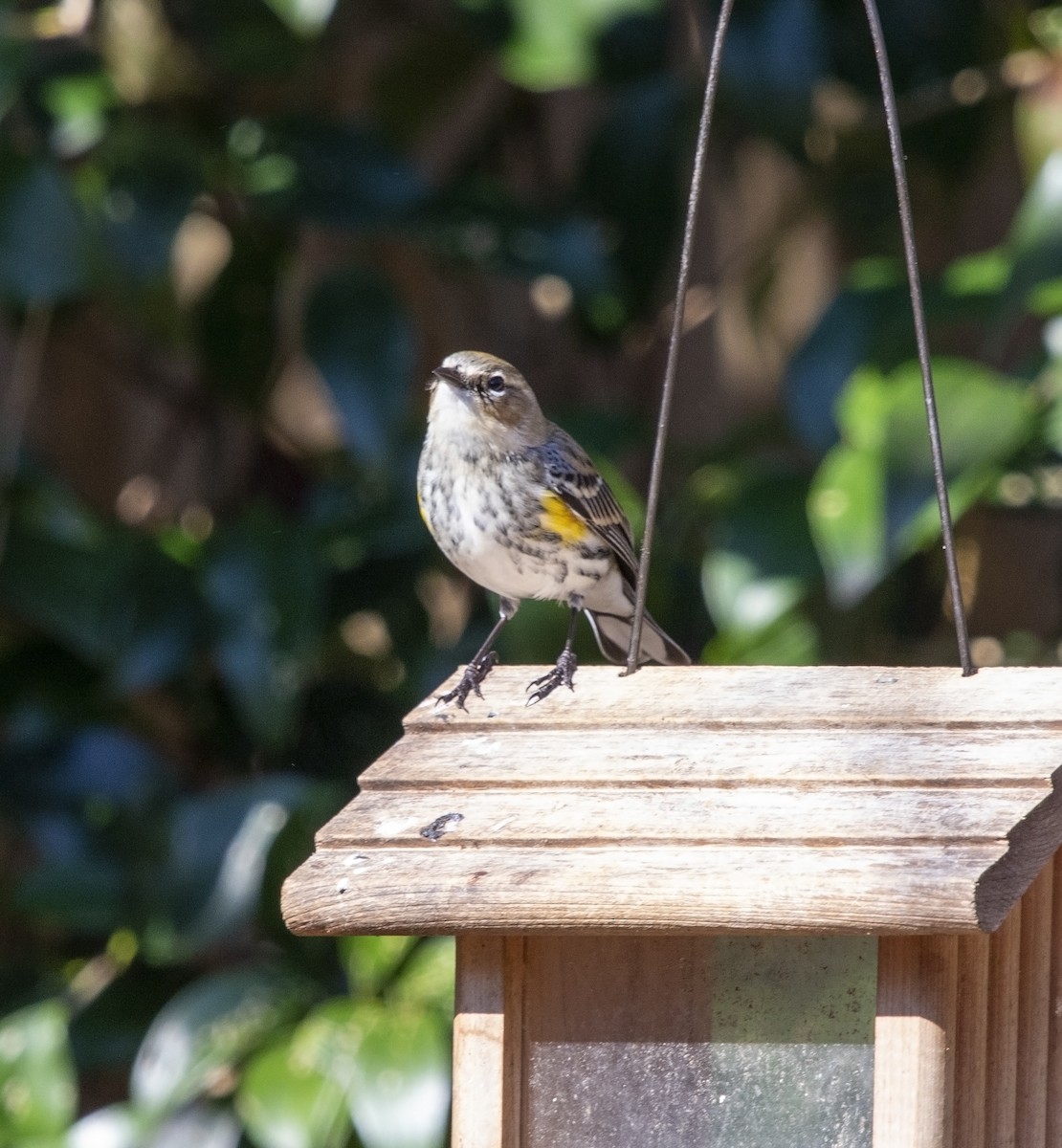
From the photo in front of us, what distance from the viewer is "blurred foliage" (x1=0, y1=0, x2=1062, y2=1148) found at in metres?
2.77

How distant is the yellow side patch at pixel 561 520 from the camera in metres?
2.39

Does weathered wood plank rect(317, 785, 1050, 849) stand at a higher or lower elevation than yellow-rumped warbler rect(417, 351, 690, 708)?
lower

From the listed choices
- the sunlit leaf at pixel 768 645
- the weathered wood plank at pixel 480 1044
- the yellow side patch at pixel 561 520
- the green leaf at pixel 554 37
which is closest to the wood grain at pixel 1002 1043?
the weathered wood plank at pixel 480 1044

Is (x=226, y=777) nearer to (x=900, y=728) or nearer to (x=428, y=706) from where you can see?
(x=428, y=706)

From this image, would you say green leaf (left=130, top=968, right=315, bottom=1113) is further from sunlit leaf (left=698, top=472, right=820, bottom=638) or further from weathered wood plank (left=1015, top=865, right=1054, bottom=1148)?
weathered wood plank (left=1015, top=865, right=1054, bottom=1148)

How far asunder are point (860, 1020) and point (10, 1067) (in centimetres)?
204

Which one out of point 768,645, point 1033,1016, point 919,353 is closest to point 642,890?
point 1033,1016

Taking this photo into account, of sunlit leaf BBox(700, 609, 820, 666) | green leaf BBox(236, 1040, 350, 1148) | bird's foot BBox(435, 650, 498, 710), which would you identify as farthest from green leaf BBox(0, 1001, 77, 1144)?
bird's foot BBox(435, 650, 498, 710)

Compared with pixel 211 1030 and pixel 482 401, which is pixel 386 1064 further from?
pixel 482 401

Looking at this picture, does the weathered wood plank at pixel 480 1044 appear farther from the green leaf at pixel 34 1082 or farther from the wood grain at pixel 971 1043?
the green leaf at pixel 34 1082

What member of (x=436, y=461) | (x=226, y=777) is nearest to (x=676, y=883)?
(x=436, y=461)

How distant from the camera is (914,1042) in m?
1.27

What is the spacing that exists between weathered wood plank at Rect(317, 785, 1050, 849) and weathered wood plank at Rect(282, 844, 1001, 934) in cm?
2

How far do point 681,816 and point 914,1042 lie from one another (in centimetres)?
24
